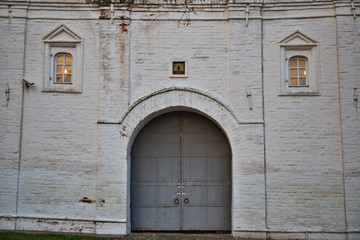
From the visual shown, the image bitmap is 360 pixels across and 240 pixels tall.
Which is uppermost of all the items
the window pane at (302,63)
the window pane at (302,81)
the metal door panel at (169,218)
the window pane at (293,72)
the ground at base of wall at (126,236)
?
the window pane at (302,63)

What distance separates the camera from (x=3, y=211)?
9102mm

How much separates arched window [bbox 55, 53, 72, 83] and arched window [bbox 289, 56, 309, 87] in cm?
537

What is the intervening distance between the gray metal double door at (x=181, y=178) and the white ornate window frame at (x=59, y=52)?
82.4 inches

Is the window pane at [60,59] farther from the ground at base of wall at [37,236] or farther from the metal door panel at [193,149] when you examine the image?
the ground at base of wall at [37,236]

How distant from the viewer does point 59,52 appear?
961cm

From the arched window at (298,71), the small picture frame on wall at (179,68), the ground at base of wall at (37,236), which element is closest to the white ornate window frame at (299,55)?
the arched window at (298,71)

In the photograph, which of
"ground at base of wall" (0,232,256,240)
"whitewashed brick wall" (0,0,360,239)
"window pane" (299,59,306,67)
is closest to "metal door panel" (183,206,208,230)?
"ground at base of wall" (0,232,256,240)

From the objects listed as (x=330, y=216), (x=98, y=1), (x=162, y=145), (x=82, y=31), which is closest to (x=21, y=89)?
(x=82, y=31)

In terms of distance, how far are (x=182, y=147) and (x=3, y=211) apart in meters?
4.45

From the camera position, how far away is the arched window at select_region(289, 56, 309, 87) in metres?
9.34

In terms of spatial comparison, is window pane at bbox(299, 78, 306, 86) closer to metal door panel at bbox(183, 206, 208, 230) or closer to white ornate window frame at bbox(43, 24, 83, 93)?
metal door panel at bbox(183, 206, 208, 230)

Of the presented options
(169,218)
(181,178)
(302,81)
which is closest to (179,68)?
(181,178)

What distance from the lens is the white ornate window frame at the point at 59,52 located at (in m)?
9.43

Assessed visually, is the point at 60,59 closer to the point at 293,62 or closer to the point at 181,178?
the point at 181,178
